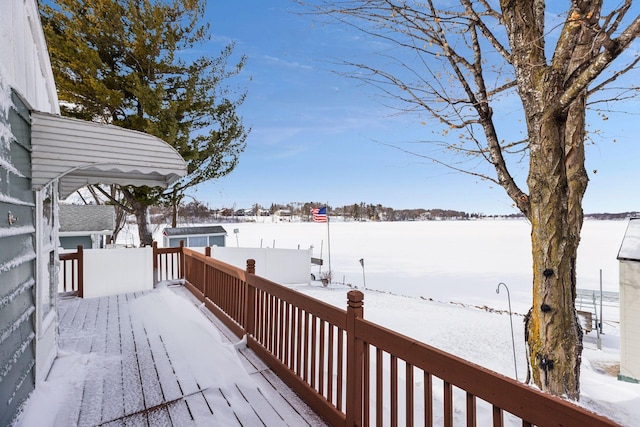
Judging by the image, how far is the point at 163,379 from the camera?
2.85m

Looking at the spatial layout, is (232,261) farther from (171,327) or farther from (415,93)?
(415,93)

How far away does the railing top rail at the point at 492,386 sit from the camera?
1.04 m

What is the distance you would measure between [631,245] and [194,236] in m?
17.5

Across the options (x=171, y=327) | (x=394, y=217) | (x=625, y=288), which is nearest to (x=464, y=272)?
(x=625, y=288)

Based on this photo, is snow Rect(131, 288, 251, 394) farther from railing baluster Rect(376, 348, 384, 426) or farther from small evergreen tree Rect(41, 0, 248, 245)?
small evergreen tree Rect(41, 0, 248, 245)

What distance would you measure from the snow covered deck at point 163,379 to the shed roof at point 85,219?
11.6m

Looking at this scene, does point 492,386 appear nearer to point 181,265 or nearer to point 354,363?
point 354,363

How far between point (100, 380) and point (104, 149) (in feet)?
6.57

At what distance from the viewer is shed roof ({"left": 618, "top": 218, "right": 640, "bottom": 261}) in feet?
22.3

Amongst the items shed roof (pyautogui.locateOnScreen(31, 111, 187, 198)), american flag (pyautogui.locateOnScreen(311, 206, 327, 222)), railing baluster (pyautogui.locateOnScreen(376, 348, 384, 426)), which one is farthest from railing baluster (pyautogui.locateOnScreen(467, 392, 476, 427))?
american flag (pyautogui.locateOnScreen(311, 206, 327, 222))

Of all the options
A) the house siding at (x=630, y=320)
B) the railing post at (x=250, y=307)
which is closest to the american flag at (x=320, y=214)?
the house siding at (x=630, y=320)

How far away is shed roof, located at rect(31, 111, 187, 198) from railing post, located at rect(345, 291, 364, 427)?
2417 mm

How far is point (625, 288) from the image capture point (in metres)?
6.91

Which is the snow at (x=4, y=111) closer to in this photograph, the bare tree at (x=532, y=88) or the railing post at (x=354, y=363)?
the railing post at (x=354, y=363)
